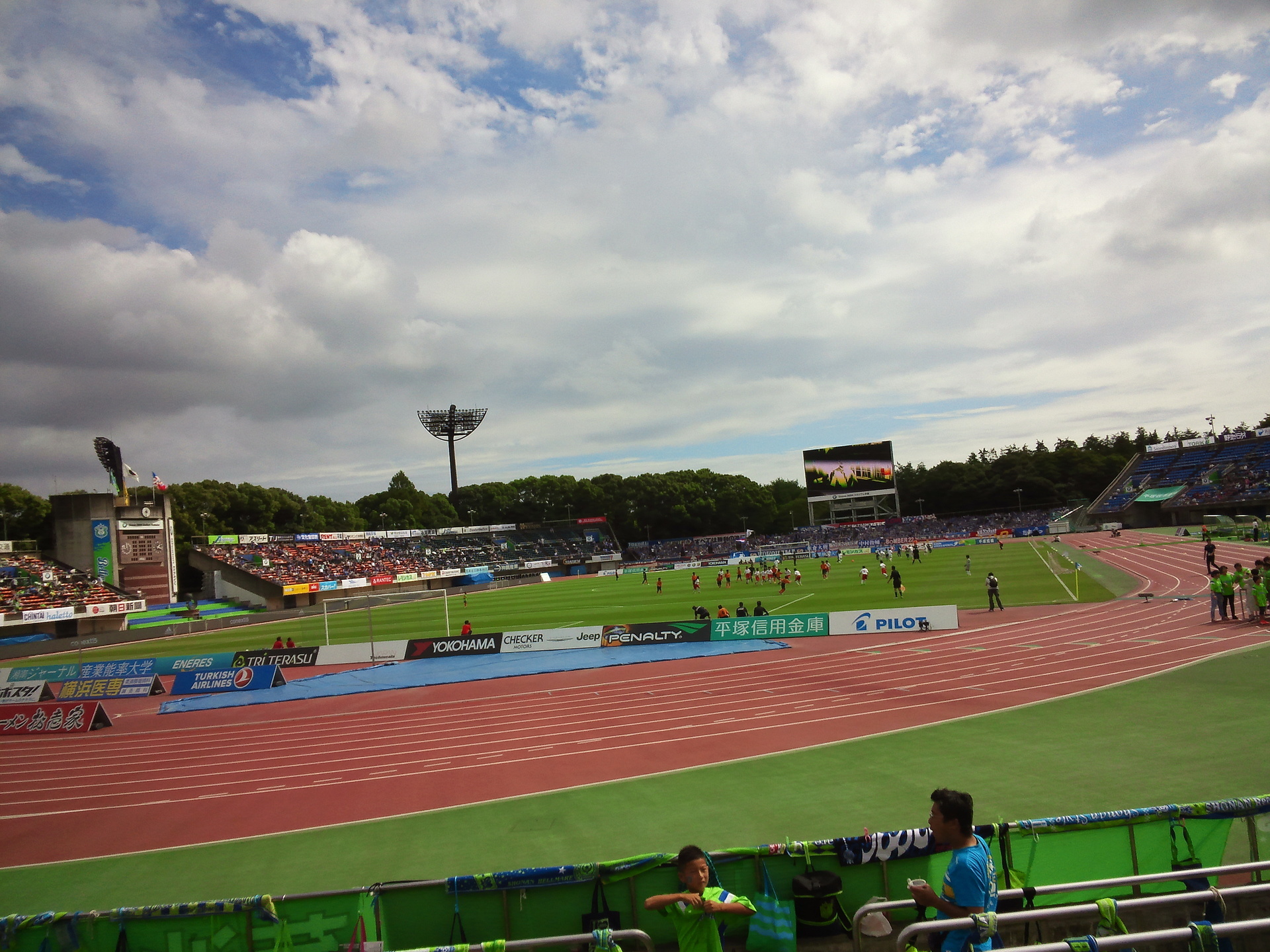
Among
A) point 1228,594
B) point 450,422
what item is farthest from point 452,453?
point 1228,594

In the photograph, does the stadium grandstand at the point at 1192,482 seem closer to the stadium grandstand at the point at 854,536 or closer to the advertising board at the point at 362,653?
the stadium grandstand at the point at 854,536

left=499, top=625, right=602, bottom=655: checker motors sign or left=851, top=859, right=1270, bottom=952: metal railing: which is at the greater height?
left=851, top=859, right=1270, bottom=952: metal railing

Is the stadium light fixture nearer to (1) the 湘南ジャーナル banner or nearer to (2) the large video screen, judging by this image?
(1) the 湘南ジャーナル banner

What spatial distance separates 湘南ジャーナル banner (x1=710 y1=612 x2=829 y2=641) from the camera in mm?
26844

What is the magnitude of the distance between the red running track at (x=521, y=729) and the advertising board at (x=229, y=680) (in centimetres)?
133

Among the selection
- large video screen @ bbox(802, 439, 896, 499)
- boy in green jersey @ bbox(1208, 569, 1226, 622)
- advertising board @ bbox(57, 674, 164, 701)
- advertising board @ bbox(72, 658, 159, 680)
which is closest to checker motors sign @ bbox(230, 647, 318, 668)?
advertising board @ bbox(57, 674, 164, 701)

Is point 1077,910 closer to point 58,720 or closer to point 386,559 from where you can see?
point 58,720

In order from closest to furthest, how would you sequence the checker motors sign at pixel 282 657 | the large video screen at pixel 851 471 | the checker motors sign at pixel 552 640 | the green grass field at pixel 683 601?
the checker motors sign at pixel 552 640 < the checker motors sign at pixel 282 657 < the green grass field at pixel 683 601 < the large video screen at pixel 851 471

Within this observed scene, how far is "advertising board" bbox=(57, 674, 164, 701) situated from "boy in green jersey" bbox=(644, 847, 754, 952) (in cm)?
2821

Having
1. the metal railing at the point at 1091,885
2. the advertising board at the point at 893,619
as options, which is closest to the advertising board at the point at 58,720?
the advertising board at the point at 893,619

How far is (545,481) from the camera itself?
129 metres

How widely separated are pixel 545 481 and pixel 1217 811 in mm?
125227

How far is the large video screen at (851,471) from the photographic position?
90.8m

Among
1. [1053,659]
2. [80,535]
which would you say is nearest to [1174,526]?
[1053,659]
